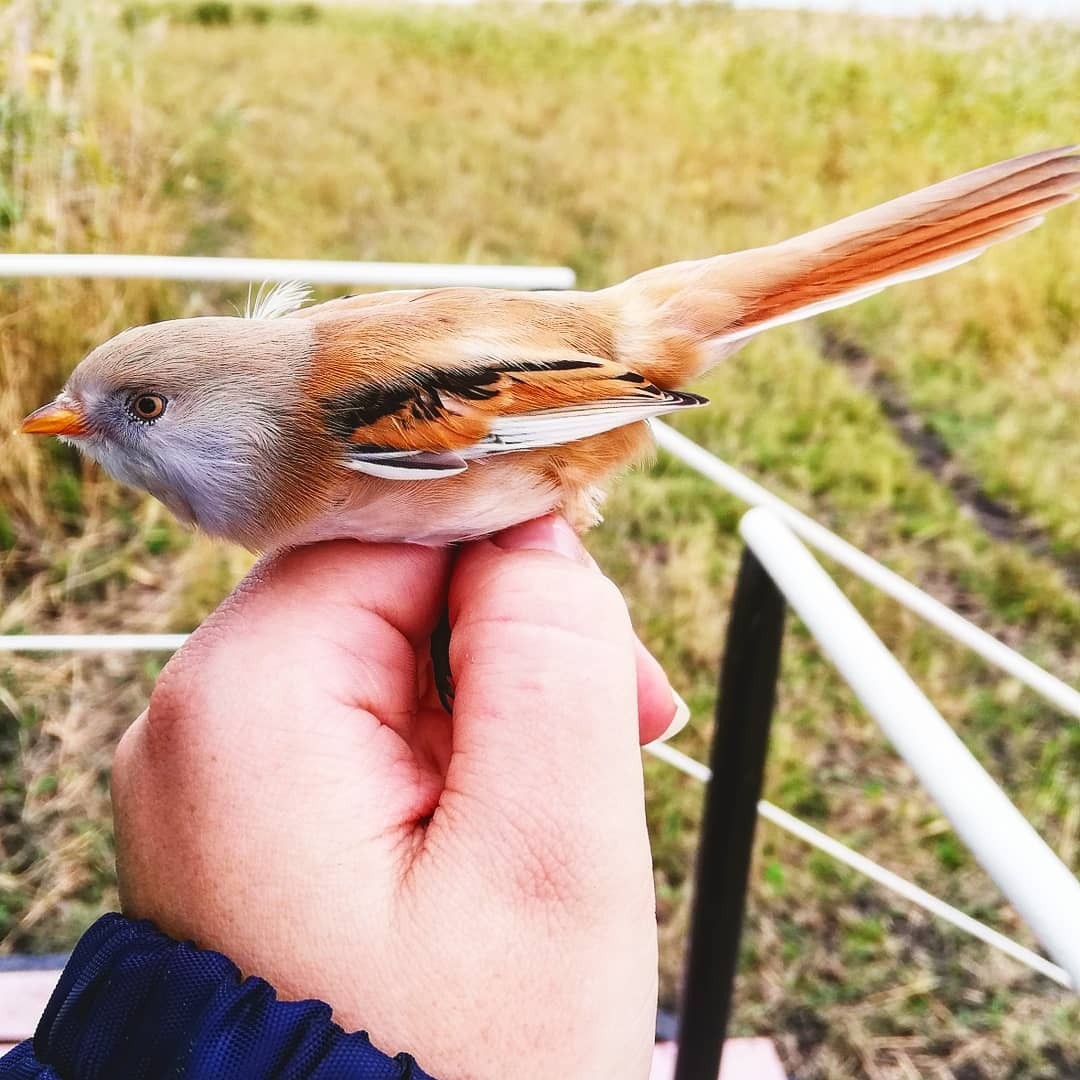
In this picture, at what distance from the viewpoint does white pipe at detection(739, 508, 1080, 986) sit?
76 centimetres

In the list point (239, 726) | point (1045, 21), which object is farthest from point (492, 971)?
point (1045, 21)

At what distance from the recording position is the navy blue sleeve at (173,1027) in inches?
30.3

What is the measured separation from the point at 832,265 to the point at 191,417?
3.52 ft

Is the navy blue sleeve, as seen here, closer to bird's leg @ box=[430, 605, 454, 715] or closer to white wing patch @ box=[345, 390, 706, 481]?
bird's leg @ box=[430, 605, 454, 715]

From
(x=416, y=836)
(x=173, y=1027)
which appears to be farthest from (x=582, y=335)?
(x=173, y=1027)

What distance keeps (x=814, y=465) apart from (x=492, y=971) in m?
3.80

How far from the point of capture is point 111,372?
4.81 feet

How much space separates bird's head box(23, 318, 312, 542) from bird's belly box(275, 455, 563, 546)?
113 mm

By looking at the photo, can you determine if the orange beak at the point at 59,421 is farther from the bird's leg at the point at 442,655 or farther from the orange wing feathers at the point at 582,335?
the bird's leg at the point at 442,655

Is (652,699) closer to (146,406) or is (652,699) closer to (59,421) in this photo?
(146,406)

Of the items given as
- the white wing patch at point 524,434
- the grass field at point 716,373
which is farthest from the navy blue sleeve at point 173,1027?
the grass field at point 716,373

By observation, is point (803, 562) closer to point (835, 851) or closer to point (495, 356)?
point (495, 356)

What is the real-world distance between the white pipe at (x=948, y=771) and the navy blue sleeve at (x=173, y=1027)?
508 millimetres

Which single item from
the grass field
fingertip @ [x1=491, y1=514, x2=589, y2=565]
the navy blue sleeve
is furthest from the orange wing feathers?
the grass field
